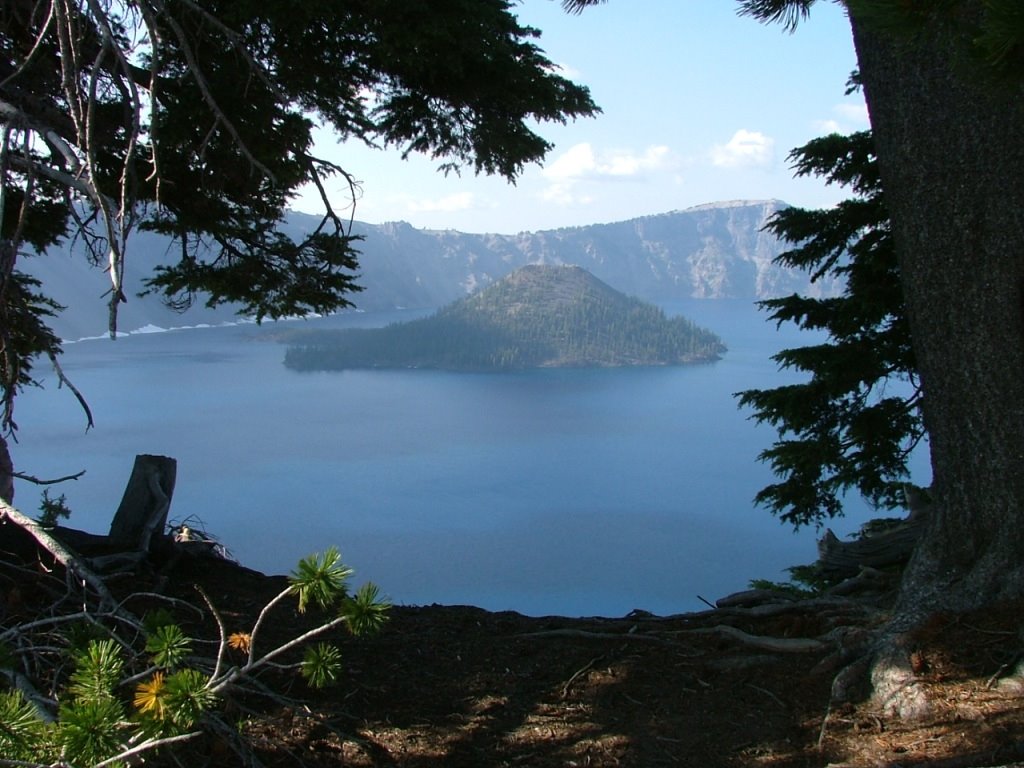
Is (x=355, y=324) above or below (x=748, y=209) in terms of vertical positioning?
below

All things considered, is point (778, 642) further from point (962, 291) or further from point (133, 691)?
point (133, 691)

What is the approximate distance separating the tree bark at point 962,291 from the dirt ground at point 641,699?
22cm

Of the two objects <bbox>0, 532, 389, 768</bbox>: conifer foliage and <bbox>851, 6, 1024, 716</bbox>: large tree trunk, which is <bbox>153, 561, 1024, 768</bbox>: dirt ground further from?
<bbox>0, 532, 389, 768</bbox>: conifer foliage

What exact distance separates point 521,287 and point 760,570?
9860mm

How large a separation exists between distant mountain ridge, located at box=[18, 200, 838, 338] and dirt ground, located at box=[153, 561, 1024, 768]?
15.5 meters

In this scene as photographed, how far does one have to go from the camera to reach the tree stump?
365cm

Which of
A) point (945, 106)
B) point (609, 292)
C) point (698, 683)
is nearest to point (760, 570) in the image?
point (698, 683)

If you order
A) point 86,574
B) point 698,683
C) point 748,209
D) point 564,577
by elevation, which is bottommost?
point 564,577

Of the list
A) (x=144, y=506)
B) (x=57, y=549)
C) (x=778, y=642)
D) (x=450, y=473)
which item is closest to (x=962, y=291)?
(x=778, y=642)

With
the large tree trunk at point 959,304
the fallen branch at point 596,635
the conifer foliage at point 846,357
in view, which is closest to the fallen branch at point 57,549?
the fallen branch at point 596,635

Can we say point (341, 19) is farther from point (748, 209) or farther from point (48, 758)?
point (748, 209)

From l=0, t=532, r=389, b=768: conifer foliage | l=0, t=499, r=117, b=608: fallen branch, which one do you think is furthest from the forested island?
l=0, t=532, r=389, b=768: conifer foliage

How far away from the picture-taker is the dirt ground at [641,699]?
2.38 m

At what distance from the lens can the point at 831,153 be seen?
5352 millimetres
